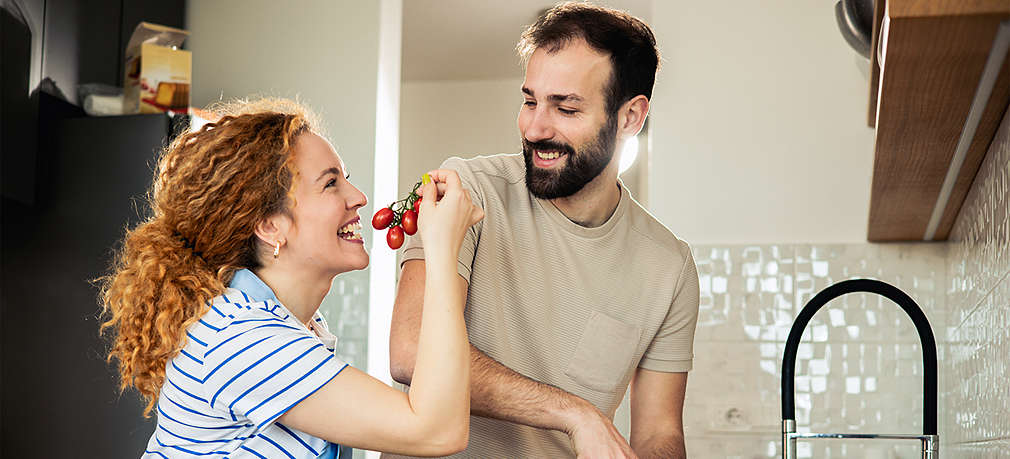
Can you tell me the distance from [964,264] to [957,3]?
1.37 meters

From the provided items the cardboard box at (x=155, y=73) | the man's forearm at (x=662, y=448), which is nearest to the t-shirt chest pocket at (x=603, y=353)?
the man's forearm at (x=662, y=448)

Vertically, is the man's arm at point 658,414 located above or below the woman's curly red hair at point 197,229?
below

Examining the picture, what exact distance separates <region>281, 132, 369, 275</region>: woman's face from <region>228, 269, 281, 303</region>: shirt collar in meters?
0.06

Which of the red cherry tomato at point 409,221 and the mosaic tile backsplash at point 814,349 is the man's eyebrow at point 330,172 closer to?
the red cherry tomato at point 409,221

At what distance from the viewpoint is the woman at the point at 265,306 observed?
1084 mm

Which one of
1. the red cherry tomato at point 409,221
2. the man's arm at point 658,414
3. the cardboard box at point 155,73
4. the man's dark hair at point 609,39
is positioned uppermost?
the cardboard box at point 155,73

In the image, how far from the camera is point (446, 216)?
3.93 feet

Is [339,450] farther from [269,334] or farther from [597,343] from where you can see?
[597,343]

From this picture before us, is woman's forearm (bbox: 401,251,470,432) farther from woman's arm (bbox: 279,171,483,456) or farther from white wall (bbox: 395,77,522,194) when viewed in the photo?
white wall (bbox: 395,77,522,194)

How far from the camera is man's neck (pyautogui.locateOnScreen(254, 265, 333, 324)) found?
4.16 feet

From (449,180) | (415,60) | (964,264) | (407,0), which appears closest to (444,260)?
(449,180)

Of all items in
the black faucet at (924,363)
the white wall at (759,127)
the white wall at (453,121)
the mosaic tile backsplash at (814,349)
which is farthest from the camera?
the white wall at (453,121)

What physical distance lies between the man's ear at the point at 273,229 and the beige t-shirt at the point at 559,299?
238mm

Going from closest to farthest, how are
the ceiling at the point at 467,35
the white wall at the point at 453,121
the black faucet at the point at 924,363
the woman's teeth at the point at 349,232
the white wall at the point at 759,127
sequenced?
the woman's teeth at the point at 349,232, the black faucet at the point at 924,363, the white wall at the point at 759,127, the ceiling at the point at 467,35, the white wall at the point at 453,121
